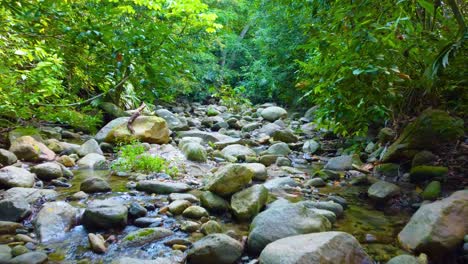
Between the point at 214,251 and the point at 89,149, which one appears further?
the point at 89,149

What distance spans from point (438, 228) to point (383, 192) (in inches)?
50.4

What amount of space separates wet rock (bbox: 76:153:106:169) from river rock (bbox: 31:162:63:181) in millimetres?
712

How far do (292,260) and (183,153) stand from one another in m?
3.95

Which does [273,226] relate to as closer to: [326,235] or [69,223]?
[326,235]

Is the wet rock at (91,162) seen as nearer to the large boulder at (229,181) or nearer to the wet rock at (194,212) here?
the large boulder at (229,181)

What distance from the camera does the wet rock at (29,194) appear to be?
342 cm

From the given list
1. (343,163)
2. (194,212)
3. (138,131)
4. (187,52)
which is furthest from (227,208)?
(138,131)

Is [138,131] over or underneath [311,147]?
over

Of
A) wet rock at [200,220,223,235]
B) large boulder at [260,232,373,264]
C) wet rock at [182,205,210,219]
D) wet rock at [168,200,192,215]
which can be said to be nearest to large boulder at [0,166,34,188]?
wet rock at [168,200,192,215]

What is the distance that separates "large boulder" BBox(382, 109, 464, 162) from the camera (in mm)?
4043

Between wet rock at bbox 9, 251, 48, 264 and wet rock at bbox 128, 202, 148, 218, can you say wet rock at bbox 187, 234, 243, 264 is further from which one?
Result: wet rock at bbox 9, 251, 48, 264

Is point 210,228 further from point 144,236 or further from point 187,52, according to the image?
point 187,52

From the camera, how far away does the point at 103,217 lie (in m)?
3.04

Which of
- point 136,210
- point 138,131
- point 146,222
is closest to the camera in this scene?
point 146,222
